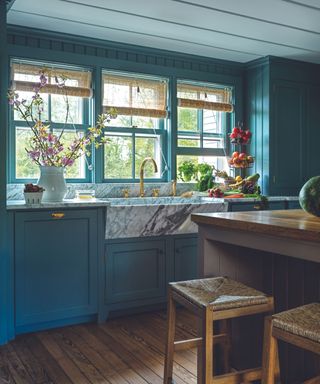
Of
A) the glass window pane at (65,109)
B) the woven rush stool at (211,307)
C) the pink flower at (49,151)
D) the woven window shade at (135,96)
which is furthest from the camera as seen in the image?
the woven window shade at (135,96)

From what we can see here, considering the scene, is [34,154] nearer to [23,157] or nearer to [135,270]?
[23,157]

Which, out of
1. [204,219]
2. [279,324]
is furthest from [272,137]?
[279,324]

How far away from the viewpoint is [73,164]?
3.89 meters

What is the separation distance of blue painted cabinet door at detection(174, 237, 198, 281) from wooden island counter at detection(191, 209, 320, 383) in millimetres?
1365

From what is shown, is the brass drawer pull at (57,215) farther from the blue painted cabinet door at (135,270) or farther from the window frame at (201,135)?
the window frame at (201,135)

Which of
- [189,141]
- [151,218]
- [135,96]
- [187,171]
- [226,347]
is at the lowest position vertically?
[226,347]

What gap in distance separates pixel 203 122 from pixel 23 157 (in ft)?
6.52

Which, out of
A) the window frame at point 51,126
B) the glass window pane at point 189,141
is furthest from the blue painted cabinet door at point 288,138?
the window frame at point 51,126

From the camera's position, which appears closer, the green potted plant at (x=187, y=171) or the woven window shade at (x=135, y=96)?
the woven window shade at (x=135, y=96)

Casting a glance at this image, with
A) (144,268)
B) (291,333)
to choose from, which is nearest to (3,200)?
(144,268)

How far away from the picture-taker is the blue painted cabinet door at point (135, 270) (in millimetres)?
3264

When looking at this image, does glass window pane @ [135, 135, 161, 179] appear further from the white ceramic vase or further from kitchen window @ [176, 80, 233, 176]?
the white ceramic vase

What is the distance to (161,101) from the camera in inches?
169

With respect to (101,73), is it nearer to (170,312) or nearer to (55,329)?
(55,329)
